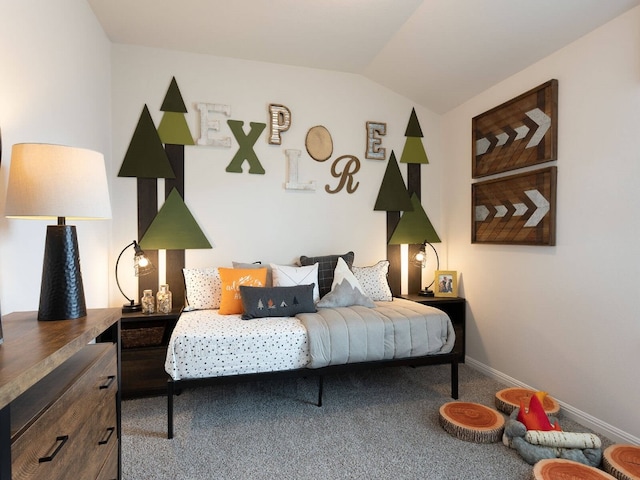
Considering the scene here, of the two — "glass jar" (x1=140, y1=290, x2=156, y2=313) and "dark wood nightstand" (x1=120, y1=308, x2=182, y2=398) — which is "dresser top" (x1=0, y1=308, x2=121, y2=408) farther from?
"glass jar" (x1=140, y1=290, x2=156, y2=313)

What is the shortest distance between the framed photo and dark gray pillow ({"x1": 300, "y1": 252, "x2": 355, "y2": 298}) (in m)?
0.93

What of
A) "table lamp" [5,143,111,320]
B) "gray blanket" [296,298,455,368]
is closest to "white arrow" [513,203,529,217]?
"gray blanket" [296,298,455,368]

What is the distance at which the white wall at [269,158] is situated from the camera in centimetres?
304

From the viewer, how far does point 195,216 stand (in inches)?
124

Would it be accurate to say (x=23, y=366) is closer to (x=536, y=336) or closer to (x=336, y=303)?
(x=336, y=303)

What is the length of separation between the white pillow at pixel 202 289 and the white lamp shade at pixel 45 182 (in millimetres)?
1680

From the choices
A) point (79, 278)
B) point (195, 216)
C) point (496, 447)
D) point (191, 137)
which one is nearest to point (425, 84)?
point (191, 137)

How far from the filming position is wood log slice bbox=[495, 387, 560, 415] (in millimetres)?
2295

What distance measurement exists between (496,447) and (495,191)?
1.95 meters

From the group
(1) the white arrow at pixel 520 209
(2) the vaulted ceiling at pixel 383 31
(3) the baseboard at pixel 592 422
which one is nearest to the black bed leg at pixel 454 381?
(3) the baseboard at pixel 592 422

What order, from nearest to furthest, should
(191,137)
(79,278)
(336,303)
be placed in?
(79,278) < (336,303) < (191,137)

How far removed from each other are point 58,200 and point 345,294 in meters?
2.11

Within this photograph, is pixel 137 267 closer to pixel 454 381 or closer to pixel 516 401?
pixel 454 381

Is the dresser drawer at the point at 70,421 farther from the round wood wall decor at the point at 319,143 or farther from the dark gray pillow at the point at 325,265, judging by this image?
the round wood wall decor at the point at 319,143
